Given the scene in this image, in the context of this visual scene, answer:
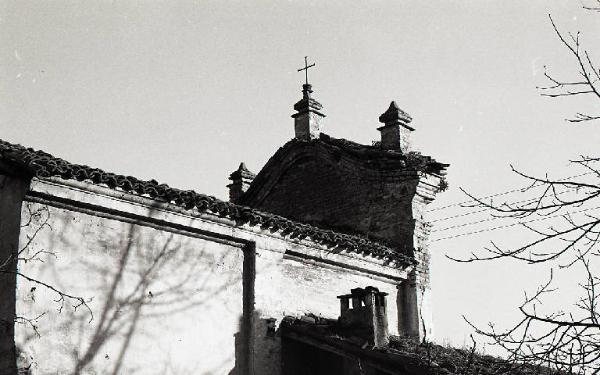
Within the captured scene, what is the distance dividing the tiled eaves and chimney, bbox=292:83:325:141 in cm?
408

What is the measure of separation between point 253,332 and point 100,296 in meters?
2.84

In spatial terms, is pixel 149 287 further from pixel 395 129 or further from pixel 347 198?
pixel 395 129

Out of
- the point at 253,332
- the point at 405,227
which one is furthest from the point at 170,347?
the point at 405,227

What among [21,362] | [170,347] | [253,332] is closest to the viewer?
[21,362]

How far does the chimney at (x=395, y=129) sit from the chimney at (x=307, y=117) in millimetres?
1827

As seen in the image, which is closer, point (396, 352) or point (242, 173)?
point (396, 352)

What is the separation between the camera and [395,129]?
18266 mm

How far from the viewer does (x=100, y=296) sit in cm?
1174

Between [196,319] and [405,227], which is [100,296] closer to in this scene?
[196,319]

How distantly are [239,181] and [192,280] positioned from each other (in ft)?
27.6

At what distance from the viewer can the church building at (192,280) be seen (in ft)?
36.3

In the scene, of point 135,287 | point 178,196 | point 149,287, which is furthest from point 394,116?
point 135,287

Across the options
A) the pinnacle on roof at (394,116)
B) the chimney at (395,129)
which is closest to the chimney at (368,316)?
the chimney at (395,129)

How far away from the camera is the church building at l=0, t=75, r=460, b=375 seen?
11.1 m
